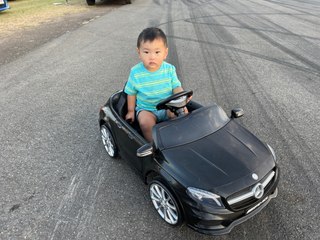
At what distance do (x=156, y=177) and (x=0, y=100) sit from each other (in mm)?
4190

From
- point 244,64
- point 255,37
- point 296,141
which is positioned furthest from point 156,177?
point 255,37

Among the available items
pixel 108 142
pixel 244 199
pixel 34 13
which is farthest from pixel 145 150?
pixel 34 13

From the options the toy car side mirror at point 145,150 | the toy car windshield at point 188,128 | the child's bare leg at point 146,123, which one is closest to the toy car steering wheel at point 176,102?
the toy car windshield at point 188,128

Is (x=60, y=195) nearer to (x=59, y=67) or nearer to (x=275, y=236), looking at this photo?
(x=275, y=236)

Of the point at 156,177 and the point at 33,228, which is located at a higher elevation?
the point at 156,177

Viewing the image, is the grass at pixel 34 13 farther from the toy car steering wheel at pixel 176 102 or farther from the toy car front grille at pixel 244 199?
the toy car front grille at pixel 244 199

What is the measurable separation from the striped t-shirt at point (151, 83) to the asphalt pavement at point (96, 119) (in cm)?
90

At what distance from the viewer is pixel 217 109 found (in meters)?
3.32

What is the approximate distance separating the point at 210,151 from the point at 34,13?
44.3 ft

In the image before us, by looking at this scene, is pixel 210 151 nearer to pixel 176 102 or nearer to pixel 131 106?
pixel 176 102


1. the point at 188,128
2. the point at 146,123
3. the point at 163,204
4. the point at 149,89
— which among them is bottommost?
the point at 163,204

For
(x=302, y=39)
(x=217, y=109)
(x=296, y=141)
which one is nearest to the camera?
(x=217, y=109)

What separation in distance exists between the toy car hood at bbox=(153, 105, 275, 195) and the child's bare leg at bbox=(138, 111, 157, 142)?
36cm

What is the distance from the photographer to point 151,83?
357 cm
